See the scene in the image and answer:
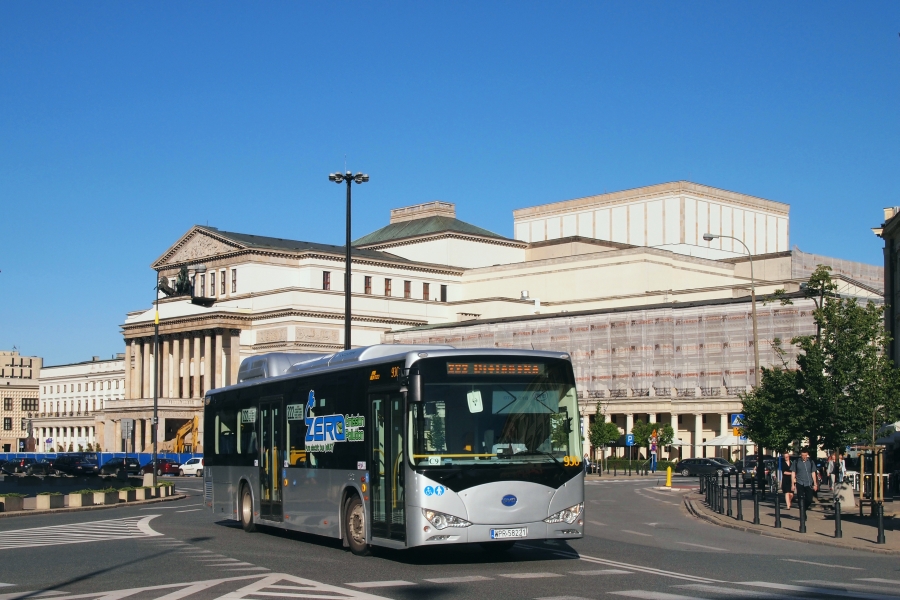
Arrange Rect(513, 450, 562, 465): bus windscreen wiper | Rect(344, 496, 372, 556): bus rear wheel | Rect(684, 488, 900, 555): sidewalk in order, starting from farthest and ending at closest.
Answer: Rect(684, 488, 900, 555): sidewalk
Rect(344, 496, 372, 556): bus rear wheel
Rect(513, 450, 562, 465): bus windscreen wiper

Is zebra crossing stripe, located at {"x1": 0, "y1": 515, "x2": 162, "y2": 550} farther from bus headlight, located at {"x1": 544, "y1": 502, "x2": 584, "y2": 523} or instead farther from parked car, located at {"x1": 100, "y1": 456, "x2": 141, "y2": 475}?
parked car, located at {"x1": 100, "y1": 456, "x2": 141, "y2": 475}

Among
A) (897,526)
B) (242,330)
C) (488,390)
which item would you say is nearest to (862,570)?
(488,390)

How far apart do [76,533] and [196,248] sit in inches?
4201

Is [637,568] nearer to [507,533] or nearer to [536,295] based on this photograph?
[507,533]

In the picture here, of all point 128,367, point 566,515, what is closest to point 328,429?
point 566,515

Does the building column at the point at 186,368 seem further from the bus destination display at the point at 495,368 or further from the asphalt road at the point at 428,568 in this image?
the bus destination display at the point at 495,368

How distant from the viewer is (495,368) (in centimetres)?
1856

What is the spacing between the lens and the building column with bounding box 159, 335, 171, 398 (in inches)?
5266

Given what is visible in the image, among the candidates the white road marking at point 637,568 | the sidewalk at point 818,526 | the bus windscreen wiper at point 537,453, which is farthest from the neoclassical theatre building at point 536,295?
the bus windscreen wiper at point 537,453

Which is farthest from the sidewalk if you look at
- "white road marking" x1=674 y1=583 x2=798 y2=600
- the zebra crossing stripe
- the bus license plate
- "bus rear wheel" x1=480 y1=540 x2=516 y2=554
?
the zebra crossing stripe

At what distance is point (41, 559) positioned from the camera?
66.7 ft

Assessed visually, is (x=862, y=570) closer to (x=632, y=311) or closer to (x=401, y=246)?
(x=632, y=311)

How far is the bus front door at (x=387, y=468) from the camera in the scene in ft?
60.4

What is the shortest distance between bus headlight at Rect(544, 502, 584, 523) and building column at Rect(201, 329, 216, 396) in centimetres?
10969
